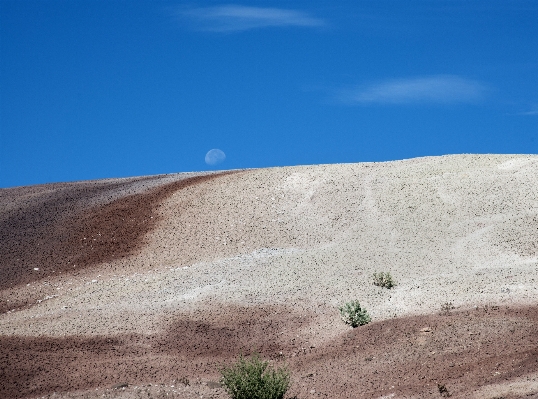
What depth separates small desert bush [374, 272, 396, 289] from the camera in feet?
78.4

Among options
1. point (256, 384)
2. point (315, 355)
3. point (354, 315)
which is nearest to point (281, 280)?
point (354, 315)

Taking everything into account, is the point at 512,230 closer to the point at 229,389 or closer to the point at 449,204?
the point at 449,204

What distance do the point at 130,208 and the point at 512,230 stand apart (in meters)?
16.9

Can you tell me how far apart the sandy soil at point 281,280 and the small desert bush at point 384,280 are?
14.3 inches

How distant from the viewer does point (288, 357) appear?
61.9 ft

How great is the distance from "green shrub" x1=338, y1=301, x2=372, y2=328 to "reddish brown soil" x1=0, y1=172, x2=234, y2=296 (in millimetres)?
11665

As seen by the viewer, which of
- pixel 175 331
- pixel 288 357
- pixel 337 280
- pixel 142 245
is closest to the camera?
pixel 288 357

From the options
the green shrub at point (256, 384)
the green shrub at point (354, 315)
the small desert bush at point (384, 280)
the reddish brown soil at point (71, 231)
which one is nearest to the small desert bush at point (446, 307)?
the green shrub at point (354, 315)

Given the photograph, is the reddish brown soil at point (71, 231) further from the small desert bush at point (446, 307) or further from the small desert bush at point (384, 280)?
the small desert bush at point (446, 307)

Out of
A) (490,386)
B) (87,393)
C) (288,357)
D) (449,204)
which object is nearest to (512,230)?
(449,204)

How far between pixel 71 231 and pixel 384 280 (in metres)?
15.4

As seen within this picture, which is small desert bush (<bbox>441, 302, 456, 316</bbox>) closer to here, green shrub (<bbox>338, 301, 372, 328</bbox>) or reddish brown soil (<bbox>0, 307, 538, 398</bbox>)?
reddish brown soil (<bbox>0, 307, 538, 398</bbox>)

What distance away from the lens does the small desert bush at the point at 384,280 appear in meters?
23.9

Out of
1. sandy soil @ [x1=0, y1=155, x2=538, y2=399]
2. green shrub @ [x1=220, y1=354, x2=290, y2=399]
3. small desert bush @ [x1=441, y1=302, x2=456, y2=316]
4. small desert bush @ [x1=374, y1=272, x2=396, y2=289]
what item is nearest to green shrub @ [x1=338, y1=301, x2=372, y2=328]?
sandy soil @ [x1=0, y1=155, x2=538, y2=399]
